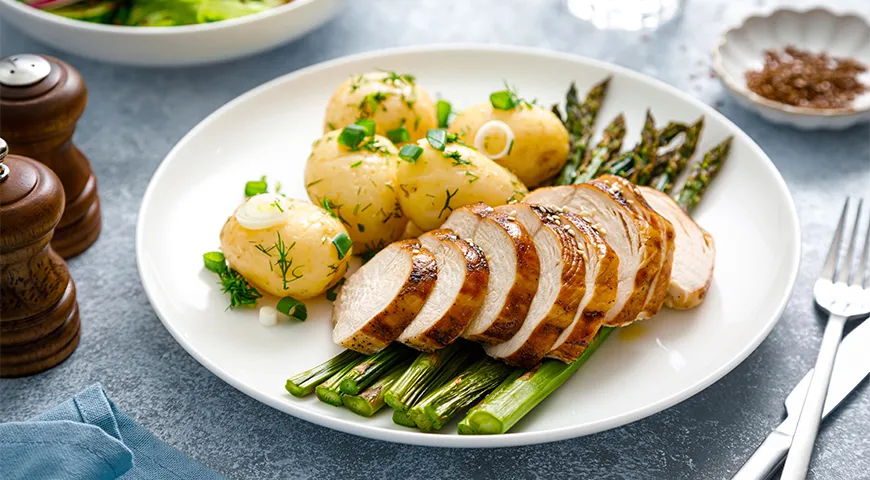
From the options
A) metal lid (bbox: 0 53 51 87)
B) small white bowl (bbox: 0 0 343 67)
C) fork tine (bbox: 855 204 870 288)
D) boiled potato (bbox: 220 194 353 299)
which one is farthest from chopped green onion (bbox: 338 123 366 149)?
fork tine (bbox: 855 204 870 288)

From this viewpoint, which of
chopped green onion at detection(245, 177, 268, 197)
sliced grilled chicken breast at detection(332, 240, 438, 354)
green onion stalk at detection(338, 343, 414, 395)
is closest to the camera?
green onion stalk at detection(338, 343, 414, 395)

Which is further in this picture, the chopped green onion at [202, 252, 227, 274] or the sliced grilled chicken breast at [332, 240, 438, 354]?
the chopped green onion at [202, 252, 227, 274]

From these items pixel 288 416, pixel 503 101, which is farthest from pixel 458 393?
pixel 503 101

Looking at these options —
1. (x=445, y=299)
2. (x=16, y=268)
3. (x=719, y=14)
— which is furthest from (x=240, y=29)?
(x=719, y=14)

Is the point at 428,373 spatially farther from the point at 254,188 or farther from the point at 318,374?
the point at 254,188

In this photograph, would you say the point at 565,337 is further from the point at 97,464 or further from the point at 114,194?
the point at 114,194

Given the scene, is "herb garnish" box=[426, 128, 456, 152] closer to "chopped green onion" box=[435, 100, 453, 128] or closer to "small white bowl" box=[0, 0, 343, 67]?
"chopped green onion" box=[435, 100, 453, 128]
